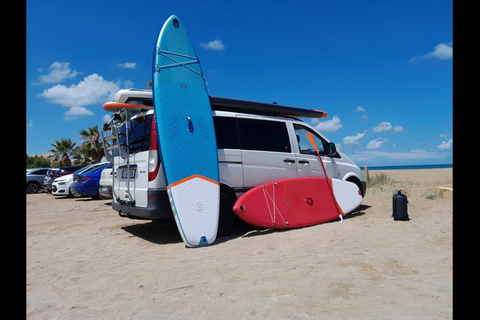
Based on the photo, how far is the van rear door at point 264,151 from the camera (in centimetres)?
624

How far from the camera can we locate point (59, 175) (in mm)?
17078

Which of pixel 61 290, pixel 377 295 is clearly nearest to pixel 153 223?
pixel 61 290

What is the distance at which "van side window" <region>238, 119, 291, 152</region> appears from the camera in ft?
20.7

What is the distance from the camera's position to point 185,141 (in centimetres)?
555

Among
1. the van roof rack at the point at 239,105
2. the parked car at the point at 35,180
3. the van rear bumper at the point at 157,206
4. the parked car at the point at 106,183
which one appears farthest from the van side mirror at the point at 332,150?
the parked car at the point at 35,180

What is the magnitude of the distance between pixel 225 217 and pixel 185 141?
1487 mm

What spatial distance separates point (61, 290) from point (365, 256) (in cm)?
343

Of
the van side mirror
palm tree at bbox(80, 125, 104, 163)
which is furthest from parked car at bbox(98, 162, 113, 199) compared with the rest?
palm tree at bbox(80, 125, 104, 163)

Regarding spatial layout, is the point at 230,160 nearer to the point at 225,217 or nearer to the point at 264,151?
the point at 264,151

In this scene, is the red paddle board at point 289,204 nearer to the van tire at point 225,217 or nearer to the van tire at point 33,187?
the van tire at point 225,217

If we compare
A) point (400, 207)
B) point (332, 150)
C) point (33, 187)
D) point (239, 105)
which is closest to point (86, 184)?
point (33, 187)

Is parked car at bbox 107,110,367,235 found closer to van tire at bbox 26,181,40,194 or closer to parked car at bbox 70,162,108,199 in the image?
parked car at bbox 70,162,108,199
